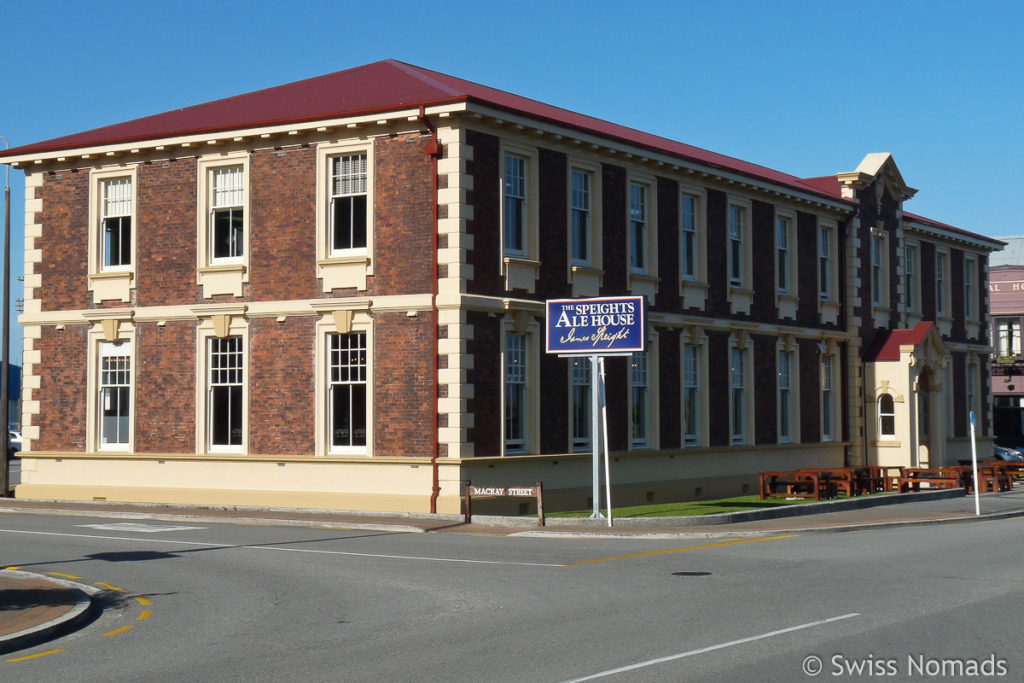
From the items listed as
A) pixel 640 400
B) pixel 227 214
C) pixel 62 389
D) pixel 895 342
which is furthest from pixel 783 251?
pixel 62 389

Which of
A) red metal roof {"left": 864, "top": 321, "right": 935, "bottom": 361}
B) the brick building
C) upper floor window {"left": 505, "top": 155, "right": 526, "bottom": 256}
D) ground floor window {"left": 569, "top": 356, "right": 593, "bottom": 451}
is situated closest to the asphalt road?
the brick building

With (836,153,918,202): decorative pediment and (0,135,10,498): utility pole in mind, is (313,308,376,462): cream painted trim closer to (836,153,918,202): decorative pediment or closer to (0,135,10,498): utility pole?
(0,135,10,498): utility pole

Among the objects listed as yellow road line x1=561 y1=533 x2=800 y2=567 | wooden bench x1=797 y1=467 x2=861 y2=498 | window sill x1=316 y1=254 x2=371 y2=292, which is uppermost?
window sill x1=316 y1=254 x2=371 y2=292

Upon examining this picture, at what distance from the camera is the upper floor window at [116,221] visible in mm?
30969

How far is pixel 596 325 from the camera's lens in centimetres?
2502

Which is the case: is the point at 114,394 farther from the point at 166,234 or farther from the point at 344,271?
the point at 344,271

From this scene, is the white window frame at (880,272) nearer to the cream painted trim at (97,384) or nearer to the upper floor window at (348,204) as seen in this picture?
the upper floor window at (348,204)

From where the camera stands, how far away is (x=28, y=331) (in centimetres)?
3192

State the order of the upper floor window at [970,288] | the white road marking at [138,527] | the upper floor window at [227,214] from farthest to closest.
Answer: the upper floor window at [970,288] < the upper floor window at [227,214] < the white road marking at [138,527]

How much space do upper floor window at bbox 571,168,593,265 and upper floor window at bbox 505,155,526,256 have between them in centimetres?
191

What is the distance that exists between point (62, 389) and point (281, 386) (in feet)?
21.7

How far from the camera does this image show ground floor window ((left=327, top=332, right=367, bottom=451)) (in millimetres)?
27672

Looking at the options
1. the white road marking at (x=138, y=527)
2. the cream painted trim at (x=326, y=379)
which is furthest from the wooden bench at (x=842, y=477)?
the white road marking at (x=138, y=527)

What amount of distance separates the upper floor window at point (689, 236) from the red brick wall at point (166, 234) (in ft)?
42.2
